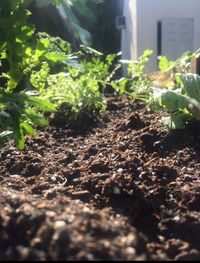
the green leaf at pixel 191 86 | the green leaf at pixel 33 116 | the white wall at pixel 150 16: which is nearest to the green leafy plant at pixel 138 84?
the green leaf at pixel 191 86

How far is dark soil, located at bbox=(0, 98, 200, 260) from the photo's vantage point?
44.1 inches

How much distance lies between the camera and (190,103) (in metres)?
2.53

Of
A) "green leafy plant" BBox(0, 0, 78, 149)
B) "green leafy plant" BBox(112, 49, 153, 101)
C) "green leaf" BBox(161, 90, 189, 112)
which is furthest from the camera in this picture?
"green leafy plant" BBox(112, 49, 153, 101)

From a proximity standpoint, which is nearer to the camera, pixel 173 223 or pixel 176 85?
pixel 173 223

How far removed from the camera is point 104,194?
1791 millimetres

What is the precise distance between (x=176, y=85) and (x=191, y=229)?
2545 millimetres

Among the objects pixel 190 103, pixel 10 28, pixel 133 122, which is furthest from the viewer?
pixel 133 122

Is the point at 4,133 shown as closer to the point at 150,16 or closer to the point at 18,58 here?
the point at 18,58

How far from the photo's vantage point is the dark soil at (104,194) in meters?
1.12

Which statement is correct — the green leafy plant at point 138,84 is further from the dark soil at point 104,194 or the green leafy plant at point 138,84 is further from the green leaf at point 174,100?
the green leaf at point 174,100

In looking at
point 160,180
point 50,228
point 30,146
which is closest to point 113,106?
point 30,146

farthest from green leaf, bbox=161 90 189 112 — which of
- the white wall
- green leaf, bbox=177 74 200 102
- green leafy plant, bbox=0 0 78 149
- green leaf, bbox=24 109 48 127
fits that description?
the white wall

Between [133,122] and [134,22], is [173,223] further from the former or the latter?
[134,22]

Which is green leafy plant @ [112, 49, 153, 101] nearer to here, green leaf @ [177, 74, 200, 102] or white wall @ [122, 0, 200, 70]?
green leaf @ [177, 74, 200, 102]
